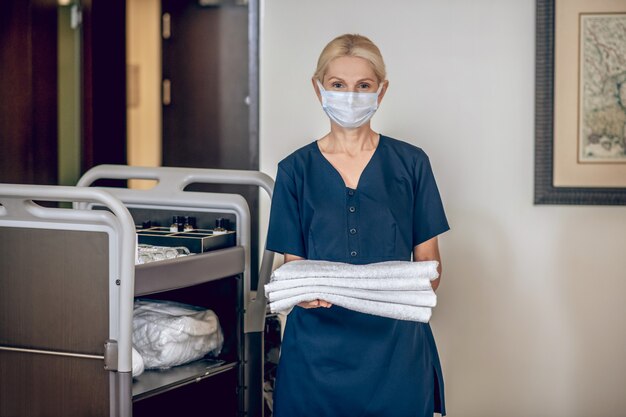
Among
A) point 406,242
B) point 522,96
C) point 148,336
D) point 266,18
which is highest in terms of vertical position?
point 266,18

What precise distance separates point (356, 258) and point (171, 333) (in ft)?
1.68

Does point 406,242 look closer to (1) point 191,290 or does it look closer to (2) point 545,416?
(1) point 191,290

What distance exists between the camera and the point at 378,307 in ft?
5.55

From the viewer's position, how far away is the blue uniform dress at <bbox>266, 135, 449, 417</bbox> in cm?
181

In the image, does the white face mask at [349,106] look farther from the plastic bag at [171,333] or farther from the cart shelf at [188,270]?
the plastic bag at [171,333]

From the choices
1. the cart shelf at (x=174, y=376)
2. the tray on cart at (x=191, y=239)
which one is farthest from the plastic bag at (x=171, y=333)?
the tray on cart at (x=191, y=239)

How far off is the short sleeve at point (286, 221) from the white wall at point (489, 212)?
0.79 meters

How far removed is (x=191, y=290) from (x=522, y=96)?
1.19 metres

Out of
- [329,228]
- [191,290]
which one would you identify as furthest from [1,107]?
[329,228]

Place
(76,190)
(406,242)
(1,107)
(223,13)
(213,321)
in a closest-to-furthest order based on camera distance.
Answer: (76,190) < (406,242) < (213,321) < (1,107) < (223,13)

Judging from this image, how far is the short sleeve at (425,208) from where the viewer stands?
1.92 meters

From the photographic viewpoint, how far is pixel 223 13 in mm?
4176

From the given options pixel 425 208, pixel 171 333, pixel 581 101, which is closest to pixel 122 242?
pixel 171 333

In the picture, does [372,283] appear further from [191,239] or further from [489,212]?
[489,212]
